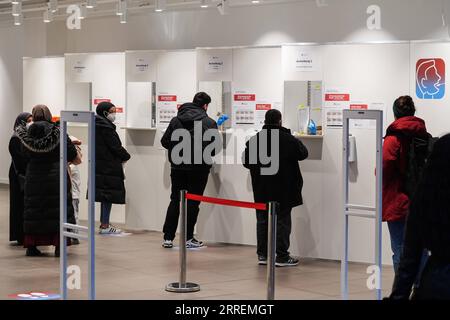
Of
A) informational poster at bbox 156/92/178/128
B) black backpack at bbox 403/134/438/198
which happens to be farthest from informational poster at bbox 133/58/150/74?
black backpack at bbox 403/134/438/198

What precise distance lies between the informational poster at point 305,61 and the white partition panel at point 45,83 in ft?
14.8

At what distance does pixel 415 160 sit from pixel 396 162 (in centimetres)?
14

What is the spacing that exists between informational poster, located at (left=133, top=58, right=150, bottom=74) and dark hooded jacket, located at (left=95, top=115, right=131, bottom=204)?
85 cm

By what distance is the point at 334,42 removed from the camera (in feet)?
29.5

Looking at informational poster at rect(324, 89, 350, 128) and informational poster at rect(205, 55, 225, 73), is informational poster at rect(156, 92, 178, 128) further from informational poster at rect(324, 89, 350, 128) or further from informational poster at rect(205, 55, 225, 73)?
informational poster at rect(324, 89, 350, 128)

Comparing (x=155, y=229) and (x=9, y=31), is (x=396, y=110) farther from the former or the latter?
(x=9, y=31)

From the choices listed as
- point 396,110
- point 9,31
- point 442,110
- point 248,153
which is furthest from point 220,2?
point 9,31

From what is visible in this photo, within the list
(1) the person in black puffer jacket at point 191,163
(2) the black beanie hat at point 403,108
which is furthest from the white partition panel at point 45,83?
(2) the black beanie hat at point 403,108

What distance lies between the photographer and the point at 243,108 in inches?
375

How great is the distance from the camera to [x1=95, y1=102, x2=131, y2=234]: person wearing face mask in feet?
33.2

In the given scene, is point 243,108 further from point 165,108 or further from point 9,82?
point 9,82

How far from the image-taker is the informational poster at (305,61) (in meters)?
8.88

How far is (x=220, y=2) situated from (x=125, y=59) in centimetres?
153

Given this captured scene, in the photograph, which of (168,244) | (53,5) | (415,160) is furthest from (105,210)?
(415,160)
